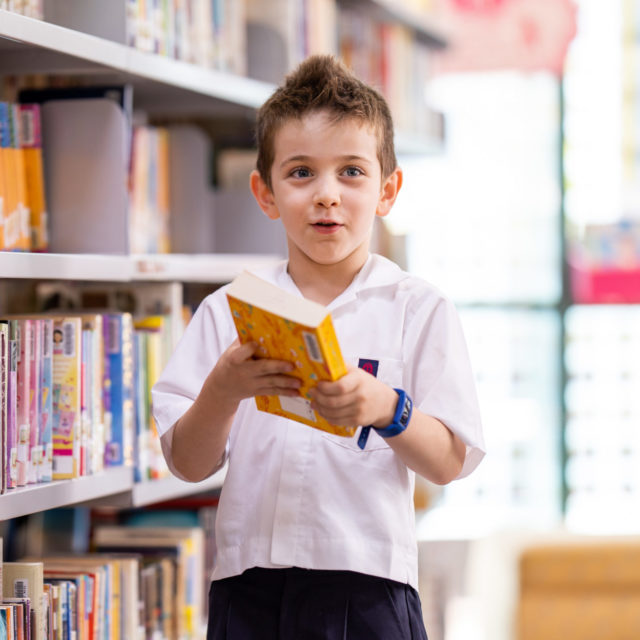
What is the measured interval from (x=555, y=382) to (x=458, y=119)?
46.7 inches

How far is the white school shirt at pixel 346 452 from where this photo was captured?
51.4 inches

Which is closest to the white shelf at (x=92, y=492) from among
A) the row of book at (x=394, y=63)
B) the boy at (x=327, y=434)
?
the boy at (x=327, y=434)

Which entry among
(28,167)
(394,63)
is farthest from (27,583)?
(394,63)

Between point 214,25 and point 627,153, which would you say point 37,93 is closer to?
point 214,25

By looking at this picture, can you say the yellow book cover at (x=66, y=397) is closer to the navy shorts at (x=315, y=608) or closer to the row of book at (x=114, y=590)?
the row of book at (x=114, y=590)

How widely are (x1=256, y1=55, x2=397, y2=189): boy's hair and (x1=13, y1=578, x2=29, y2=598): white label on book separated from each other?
29.7 inches

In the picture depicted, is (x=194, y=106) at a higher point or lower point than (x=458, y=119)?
lower

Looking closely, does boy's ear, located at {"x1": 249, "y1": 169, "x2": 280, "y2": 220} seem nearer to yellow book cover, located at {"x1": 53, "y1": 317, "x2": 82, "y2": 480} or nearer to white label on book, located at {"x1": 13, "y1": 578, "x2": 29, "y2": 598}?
yellow book cover, located at {"x1": 53, "y1": 317, "x2": 82, "y2": 480}

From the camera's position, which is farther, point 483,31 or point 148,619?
point 483,31

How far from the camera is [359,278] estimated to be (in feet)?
4.56

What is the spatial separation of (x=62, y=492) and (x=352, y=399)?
0.74m

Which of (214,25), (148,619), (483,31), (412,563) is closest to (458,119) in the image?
(483,31)

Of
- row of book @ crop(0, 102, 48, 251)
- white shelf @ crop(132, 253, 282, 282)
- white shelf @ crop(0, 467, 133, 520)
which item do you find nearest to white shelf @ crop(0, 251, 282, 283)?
white shelf @ crop(132, 253, 282, 282)

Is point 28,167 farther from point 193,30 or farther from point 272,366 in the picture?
point 272,366
